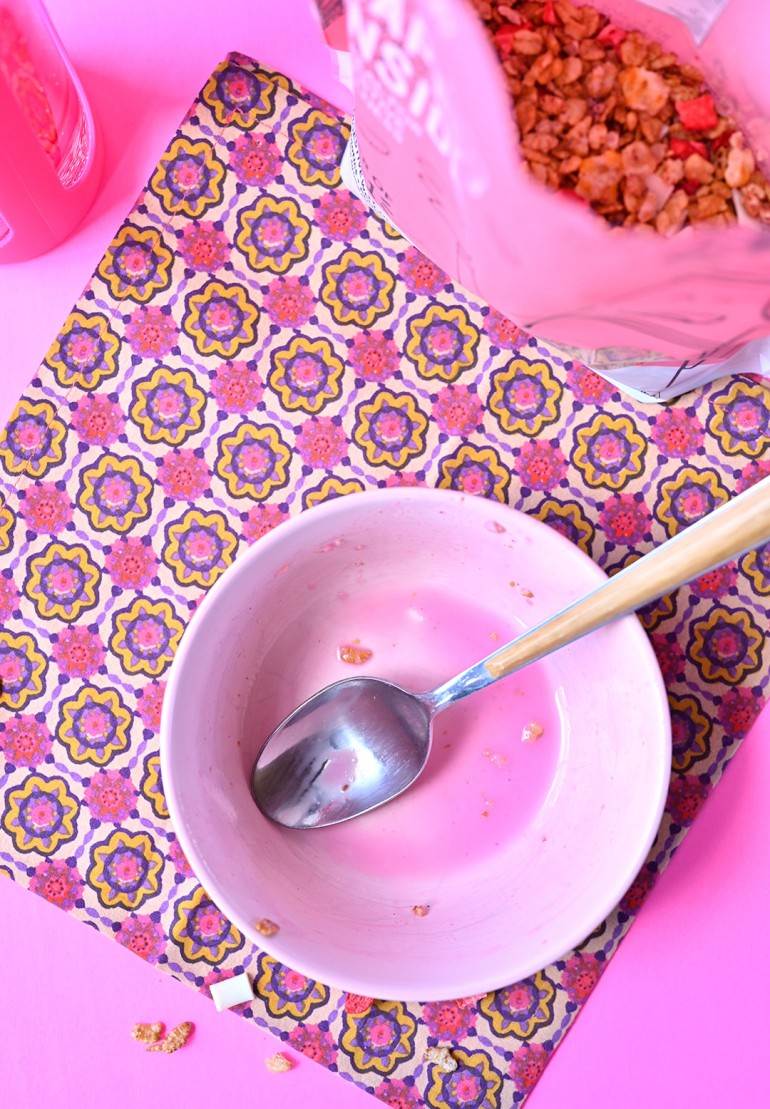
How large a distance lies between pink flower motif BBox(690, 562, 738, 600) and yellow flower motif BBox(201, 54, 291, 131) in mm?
499

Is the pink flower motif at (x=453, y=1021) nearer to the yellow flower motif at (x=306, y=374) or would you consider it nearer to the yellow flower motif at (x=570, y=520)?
the yellow flower motif at (x=570, y=520)

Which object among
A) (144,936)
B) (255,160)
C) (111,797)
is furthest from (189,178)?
(144,936)

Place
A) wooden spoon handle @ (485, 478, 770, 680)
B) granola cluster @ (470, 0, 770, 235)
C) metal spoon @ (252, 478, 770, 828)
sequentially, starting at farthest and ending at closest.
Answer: metal spoon @ (252, 478, 770, 828) → wooden spoon handle @ (485, 478, 770, 680) → granola cluster @ (470, 0, 770, 235)

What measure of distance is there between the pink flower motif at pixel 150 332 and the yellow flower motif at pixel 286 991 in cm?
48

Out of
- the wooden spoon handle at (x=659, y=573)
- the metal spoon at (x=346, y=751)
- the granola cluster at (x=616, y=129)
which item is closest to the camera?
the granola cluster at (x=616, y=129)

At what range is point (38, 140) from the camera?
25.5 inches

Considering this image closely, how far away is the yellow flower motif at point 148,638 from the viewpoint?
725 millimetres

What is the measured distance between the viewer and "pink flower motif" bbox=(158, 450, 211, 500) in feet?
2.39

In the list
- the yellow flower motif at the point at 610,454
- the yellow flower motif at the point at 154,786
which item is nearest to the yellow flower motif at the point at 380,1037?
the yellow flower motif at the point at 154,786

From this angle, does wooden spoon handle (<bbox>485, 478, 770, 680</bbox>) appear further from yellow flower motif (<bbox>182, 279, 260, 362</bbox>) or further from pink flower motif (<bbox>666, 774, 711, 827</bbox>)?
yellow flower motif (<bbox>182, 279, 260, 362</bbox>)

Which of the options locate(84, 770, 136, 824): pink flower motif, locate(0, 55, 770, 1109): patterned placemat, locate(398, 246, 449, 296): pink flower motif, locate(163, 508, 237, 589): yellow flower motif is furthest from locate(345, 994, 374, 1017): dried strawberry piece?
locate(398, 246, 449, 296): pink flower motif

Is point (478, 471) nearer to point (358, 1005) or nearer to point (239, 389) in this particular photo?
point (239, 389)

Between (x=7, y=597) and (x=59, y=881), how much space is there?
223mm

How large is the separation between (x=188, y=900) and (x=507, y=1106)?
0.29 m
